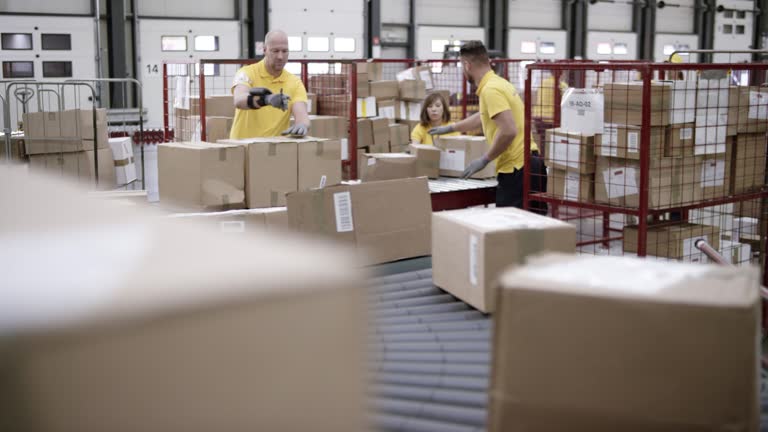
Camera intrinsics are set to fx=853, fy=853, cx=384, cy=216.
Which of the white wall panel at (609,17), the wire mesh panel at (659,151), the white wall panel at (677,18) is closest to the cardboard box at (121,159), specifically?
the wire mesh panel at (659,151)

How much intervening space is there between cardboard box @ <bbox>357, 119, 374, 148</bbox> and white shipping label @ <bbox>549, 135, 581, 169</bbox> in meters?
3.20

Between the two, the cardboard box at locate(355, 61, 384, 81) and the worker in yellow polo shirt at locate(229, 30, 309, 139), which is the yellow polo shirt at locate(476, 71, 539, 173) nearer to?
the worker in yellow polo shirt at locate(229, 30, 309, 139)

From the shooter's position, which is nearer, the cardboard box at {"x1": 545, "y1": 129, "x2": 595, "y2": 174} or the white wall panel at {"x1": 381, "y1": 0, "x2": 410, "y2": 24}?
the cardboard box at {"x1": 545, "y1": 129, "x2": 595, "y2": 174}

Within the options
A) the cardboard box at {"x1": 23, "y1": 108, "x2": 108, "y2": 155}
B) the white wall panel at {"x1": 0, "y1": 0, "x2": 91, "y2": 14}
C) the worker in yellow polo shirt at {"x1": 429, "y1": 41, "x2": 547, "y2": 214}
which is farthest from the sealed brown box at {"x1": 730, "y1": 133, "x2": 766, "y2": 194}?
the white wall panel at {"x1": 0, "y1": 0, "x2": 91, "y2": 14}

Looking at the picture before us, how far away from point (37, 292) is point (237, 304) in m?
0.16

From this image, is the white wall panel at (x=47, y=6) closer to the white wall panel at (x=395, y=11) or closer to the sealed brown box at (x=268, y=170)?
the white wall panel at (x=395, y=11)

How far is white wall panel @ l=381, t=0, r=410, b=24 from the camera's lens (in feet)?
51.0

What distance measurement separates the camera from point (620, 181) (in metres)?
4.54

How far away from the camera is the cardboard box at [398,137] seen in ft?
27.4

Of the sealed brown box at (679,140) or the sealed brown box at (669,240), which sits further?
the sealed brown box at (669,240)

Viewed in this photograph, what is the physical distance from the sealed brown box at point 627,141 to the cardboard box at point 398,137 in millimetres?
3903

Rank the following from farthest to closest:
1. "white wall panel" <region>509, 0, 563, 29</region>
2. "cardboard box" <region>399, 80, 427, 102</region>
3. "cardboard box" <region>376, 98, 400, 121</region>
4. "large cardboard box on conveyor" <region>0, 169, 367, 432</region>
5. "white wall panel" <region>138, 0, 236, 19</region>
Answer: "white wall panel" <region>509, 0, 563, 29</region>, "white wall panel" <region>138, 0, 236, 19</region>, "cardboard box" <region>399, 80, 427, 102</region>, "cardboard box" <region>376, 98, 400, 121</region>, "large cardboard box on conveyor" <region>0, 169, 367, 432</region>

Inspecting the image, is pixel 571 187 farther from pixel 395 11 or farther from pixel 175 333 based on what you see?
pixel 395 11

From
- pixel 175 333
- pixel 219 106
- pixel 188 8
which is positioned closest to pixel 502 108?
pixel 219 106
